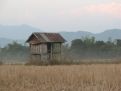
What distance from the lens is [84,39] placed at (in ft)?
201

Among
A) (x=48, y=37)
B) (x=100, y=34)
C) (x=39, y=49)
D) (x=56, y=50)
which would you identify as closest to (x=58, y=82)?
(x=39, y=49)

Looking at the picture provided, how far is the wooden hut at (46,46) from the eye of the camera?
127 feet

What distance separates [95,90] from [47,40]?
3004 cm

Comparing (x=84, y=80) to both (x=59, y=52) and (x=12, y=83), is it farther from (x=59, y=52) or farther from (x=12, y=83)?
(x=59, y=52)

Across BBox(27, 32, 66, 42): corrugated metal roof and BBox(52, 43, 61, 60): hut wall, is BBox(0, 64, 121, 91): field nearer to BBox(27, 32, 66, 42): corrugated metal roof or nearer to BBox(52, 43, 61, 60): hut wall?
BBox(52, 43, 61, 60): hut wall

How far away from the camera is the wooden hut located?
3860 centimetres

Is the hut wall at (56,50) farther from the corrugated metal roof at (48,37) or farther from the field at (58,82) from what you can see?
the field at (58,82)

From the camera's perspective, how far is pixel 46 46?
127ft

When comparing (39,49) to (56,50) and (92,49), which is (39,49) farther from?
(92,49)

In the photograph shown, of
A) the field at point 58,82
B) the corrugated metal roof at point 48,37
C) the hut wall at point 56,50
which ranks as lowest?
the field at point 58,82

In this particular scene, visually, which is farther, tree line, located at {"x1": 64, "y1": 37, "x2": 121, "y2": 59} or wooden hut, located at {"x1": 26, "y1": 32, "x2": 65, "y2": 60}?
tree line, located at {"x1": 64, "y1": 37, "x2": 121, "y2": 59}

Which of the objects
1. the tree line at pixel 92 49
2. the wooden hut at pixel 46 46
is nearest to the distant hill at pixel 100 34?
the tree line at pixel 92 49

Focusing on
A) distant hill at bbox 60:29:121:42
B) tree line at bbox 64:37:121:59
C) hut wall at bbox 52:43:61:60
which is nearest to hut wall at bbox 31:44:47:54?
hut wall at bbox 52:43:61:60

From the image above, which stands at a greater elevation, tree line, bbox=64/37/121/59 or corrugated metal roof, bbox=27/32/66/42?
corrugated metal roof, bbox=27/32/66/42
